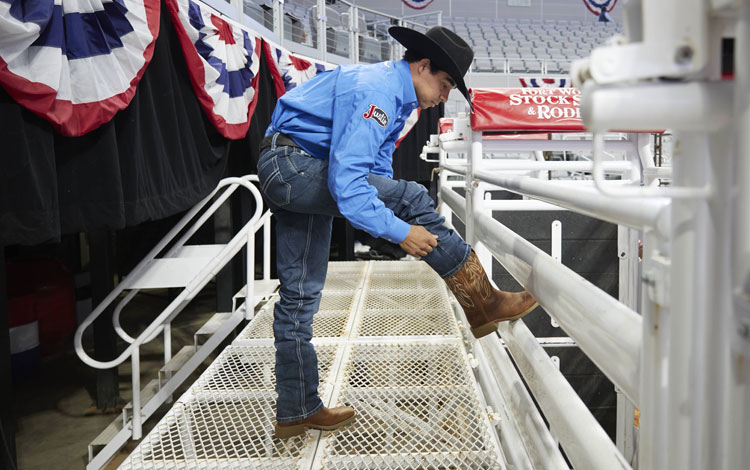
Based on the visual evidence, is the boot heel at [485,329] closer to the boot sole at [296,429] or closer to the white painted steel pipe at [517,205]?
the boot sole at [296,429]

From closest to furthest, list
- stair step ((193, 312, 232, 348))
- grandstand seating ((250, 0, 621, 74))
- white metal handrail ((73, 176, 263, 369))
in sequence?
white metal handrail ((73, 176, 263, 369)) < stair step ((193, 312, 232, 348)) < grandstand seating ((250, 0, 621, 74))

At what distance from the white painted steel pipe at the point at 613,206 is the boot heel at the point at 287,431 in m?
0.86

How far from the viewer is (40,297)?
3.40m

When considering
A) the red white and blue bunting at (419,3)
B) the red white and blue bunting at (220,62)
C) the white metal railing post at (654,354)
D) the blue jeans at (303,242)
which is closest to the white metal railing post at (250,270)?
the red white and blue bunting at (220,62)

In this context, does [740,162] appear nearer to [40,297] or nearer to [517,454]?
[517,454]

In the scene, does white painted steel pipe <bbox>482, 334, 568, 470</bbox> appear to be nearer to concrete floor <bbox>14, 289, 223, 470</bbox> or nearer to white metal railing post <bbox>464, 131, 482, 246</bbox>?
white metal railing post <bbox>464, 131, 482, 246</bbox>

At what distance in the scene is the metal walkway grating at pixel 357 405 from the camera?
4.20 ft

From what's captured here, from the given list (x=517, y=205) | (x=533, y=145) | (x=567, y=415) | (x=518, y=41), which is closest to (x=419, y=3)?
(x=518, y=41)

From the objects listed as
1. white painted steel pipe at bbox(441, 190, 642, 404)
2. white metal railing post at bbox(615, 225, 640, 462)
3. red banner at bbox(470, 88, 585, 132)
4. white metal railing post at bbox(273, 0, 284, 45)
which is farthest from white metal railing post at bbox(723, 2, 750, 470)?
white metal railing post at bbox(273, 0, 284, 45)

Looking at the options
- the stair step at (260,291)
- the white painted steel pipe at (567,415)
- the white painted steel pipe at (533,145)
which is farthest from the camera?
the stair step at (260,291)

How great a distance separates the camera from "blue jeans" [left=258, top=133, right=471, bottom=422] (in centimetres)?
131

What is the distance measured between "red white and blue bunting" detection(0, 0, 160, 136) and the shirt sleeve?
1077 mm

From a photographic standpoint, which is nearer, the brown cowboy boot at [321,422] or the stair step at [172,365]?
the brown cowboy boot at [321,422]

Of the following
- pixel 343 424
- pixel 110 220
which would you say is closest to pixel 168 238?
pixel 110 220
